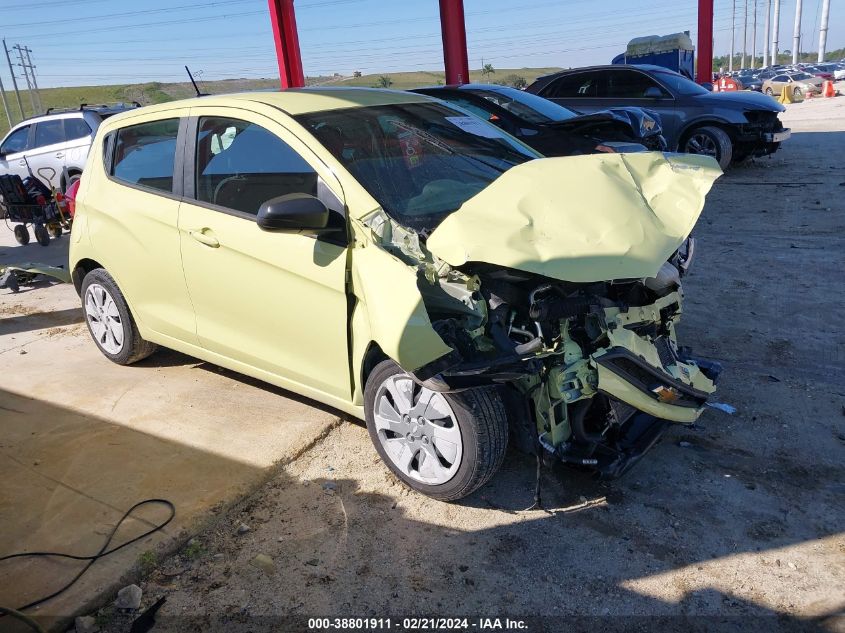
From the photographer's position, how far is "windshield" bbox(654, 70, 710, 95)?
11.4m

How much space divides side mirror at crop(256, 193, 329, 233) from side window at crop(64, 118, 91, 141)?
32.4 ft

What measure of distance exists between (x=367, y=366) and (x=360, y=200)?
0.79 meters

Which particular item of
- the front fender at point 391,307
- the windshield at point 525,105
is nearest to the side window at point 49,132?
the windshield at point 525,105

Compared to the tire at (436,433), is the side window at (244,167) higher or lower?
higher

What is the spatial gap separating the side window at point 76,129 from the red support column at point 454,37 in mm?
7543

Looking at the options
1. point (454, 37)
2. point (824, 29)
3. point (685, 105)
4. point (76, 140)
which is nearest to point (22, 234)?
point (76, 140)

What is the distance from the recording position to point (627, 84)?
1176 centimetres

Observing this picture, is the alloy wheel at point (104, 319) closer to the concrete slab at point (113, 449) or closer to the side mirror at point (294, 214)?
the concrete slab at point (113, 449)

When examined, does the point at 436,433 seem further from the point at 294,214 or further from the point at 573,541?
the point at 294,214

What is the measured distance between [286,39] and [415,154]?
1259cm

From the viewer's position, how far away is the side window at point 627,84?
38.2 feet

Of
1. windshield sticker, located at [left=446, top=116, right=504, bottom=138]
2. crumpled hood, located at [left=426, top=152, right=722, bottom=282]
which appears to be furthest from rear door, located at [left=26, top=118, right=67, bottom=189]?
crumpled hood, located at [left=426, top=152, right=722, bottom=282]

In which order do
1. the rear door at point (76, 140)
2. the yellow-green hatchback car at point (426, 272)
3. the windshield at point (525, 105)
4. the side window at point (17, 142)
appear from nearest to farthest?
the yellow-green hatchback car at point (426, 272) < the windshield at point (525, 105) < the rear door at point (76, 140) < the side window at point (17, 142)

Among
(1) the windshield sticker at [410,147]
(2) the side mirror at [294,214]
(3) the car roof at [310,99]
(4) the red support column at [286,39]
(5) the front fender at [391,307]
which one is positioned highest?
(4) the red support column at [286,39]
